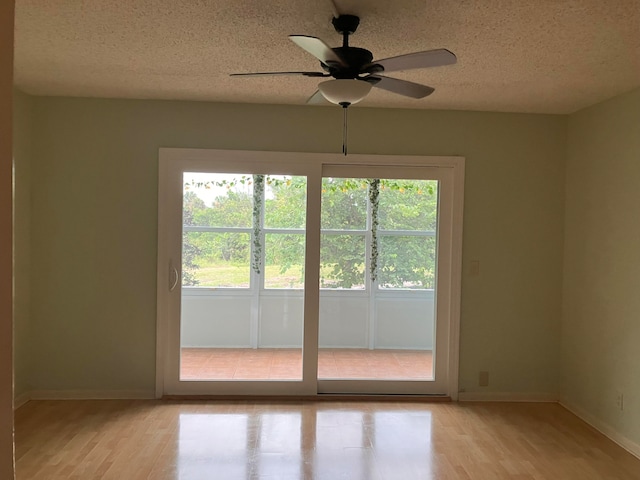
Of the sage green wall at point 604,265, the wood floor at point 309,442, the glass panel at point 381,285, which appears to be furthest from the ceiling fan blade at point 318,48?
the sage green wall at point 604,265

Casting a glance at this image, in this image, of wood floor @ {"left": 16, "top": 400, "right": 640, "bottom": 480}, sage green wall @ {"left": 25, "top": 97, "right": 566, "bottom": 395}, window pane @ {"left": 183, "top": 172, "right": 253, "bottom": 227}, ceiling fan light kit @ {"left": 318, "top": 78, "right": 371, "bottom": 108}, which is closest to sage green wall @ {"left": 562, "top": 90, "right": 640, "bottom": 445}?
sage green wall @ {"left": 25, "top": 97, "right": 566, "bottom": 395}

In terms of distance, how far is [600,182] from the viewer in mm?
3559

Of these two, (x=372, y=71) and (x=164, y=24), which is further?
(x=164, y=24)

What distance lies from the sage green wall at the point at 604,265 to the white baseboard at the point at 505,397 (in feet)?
0.49

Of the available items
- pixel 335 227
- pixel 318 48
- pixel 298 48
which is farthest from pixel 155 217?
pixel 318 48

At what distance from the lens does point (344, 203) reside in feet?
13.1

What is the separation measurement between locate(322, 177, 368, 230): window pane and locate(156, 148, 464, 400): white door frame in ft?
0.29

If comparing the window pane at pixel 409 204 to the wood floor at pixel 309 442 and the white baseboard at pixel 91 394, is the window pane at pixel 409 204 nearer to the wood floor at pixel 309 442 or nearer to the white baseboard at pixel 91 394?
the wood floor at pixel 309 442

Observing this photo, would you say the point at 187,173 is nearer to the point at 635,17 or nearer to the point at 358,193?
the point at 358,193

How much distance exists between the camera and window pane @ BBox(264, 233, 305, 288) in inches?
154

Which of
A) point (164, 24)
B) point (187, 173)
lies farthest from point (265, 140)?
point (164, 24)

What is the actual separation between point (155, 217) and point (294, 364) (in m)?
1.62

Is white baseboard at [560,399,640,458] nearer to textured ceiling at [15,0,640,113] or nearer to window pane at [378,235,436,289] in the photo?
window pane at [378,235,436,289]

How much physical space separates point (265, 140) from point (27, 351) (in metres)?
2.45
